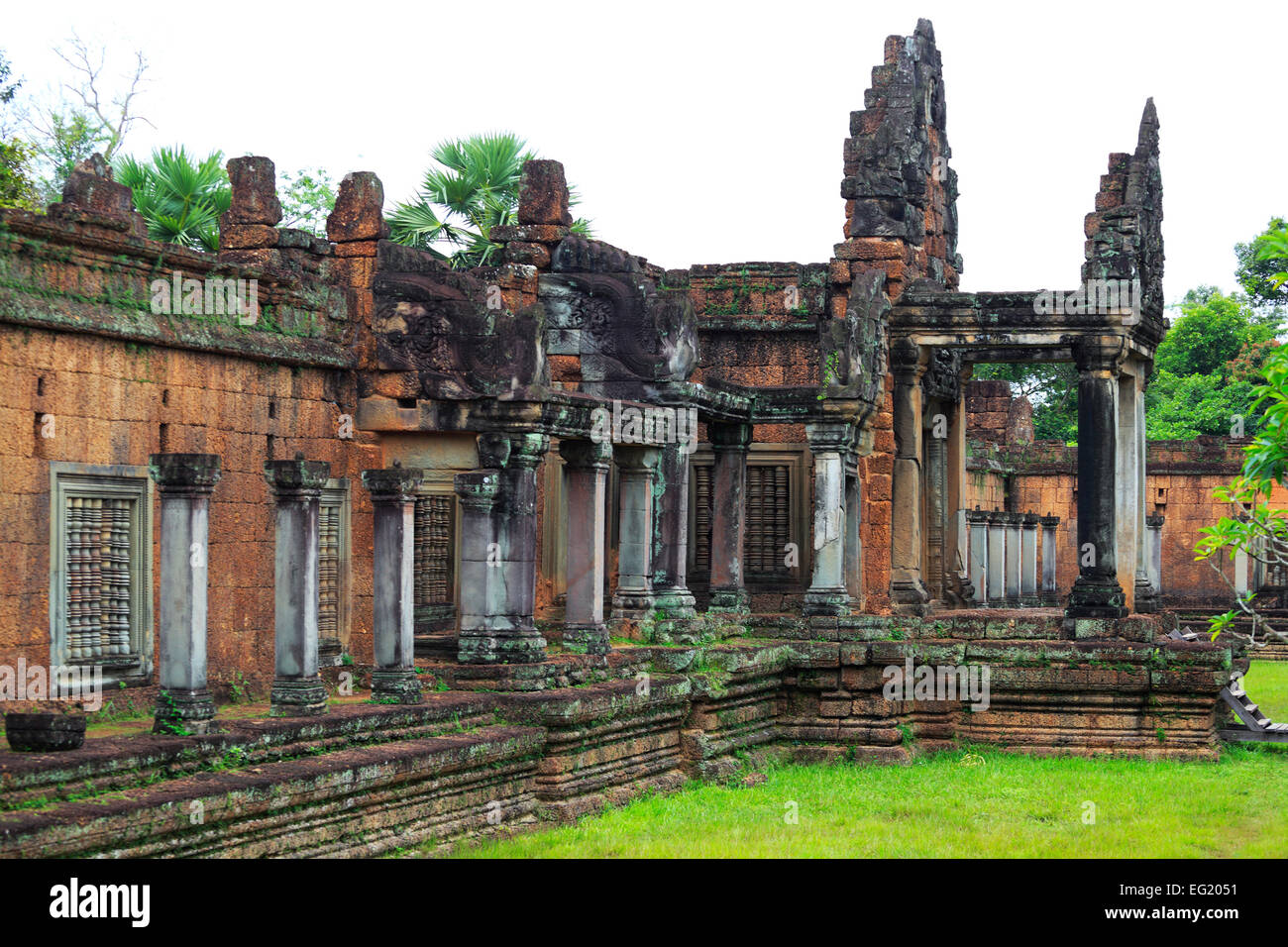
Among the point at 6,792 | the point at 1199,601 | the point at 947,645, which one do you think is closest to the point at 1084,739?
the point at 947,645

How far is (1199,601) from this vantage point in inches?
1293

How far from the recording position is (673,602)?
15977 mm

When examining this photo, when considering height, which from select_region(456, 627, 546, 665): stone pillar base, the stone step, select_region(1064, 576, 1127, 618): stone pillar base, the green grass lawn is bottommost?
the green grass lawn

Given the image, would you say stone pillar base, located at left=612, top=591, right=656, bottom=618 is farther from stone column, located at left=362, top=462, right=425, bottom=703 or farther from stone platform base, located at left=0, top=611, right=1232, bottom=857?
stone column, located at left=362, top=462, right=425, bottom=703

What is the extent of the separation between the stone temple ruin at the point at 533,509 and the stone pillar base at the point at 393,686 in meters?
0.02

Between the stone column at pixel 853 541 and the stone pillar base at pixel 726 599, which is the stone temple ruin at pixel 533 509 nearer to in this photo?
the stone column at pixel 853 541

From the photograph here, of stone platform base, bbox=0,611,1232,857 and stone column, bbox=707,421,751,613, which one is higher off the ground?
stone column, bbox=707,421,751,613

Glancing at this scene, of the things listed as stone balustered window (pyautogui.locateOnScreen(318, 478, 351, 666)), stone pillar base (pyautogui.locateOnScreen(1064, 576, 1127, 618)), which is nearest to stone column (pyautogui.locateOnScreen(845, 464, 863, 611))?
stone pillar base (pyautogui.locateOnScreen(1064, 576, 1127, 618))

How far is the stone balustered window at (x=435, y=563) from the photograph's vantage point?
1492cm

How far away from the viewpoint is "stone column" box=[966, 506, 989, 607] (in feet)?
71.5

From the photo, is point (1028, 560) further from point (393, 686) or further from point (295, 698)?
point (295, 698)

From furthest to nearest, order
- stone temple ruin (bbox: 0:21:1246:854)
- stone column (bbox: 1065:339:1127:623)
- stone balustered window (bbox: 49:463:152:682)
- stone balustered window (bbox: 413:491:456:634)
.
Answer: stone column (bbox: 1065:339:1127:623)
stone balustered window (bbox: 413:491:456:634)
stone balustered window (bbox: 49:463:152:682)
stone temple ruin (bbox: 0:21:1246:854)

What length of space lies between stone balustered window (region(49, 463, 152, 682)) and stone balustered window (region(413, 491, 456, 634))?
149 inches

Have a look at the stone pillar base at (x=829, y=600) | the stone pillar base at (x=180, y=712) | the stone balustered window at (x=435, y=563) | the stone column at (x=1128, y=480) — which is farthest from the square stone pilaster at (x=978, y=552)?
the stone pillar base at (x=180, y=712)
